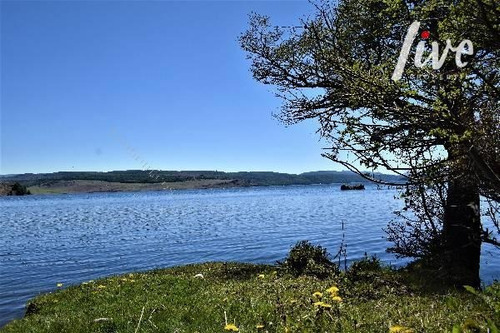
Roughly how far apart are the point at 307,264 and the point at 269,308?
8.43 m

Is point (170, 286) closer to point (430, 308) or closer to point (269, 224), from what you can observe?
point (430, 308)

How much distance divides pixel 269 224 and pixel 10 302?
37.9 metres

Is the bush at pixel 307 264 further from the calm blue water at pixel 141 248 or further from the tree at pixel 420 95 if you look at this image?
the calm blue water at pixel 141 248

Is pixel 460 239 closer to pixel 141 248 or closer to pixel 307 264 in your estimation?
pixel 307 264

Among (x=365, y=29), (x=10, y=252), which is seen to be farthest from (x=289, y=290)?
(x=10, y=252)

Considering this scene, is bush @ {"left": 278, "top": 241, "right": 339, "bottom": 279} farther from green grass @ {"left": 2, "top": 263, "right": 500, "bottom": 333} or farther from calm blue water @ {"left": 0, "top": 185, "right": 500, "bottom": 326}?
calm blue water @ {"left": 0, "top": 185, "right": 500, "bottom": 326}

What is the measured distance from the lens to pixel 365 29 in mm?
14758

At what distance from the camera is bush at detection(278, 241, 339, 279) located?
54.3 ft

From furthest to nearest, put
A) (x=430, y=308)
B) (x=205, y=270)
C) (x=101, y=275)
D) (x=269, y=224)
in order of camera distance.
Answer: (x=269, y=224), (x=101, y=275), (x=205, y=270), (x=430, y=308)

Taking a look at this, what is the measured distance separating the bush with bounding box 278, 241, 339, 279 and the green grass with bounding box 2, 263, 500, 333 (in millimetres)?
1367

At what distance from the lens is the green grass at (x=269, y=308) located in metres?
7.43

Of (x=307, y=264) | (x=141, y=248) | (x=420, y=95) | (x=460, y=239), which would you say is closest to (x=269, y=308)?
(x=420, y=95)

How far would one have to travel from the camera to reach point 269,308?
30.1 ft

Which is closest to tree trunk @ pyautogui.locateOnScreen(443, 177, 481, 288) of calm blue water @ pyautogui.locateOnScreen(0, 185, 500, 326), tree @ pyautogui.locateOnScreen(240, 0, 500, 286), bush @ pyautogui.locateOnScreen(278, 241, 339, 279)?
tree @ pyautogui.locateOnScreen(240, 0, 500, 286)
